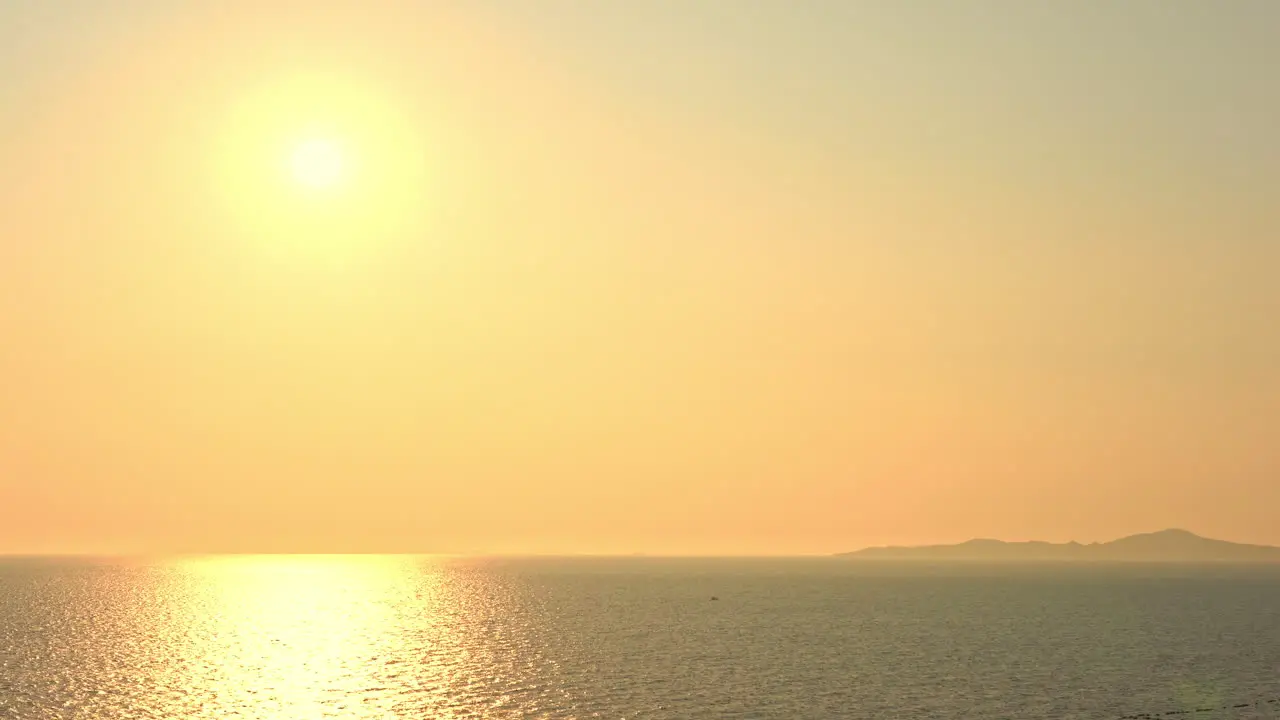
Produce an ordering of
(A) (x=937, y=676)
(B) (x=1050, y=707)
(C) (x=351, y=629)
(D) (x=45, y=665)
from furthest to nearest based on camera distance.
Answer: (C) (x=351, y=629) < (D) (x=45, y=665) < (A) (x=937, y=676) < (B) (x=1050, y=707)

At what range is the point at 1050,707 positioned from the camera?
8150cm

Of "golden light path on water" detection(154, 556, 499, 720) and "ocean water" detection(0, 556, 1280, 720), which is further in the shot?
"golden light path on water" detection(154, 556, 499, 720)

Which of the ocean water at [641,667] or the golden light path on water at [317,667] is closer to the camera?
the ocean water at [641,667]

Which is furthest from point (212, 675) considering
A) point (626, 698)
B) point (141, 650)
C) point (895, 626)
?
point (895, 626)

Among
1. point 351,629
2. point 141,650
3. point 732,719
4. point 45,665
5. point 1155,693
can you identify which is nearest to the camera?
point 732,719

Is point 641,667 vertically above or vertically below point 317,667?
below

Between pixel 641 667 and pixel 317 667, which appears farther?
pixel 317 667

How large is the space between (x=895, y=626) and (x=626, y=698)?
85153 mm

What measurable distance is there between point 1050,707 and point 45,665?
315ft

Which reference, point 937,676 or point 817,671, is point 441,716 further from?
point 937,676

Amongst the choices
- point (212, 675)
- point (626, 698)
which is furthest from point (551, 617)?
point (626, 698)

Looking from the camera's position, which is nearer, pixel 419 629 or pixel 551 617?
pixel 419 629

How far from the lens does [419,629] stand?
157 meters

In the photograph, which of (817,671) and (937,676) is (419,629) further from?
(937,676)
